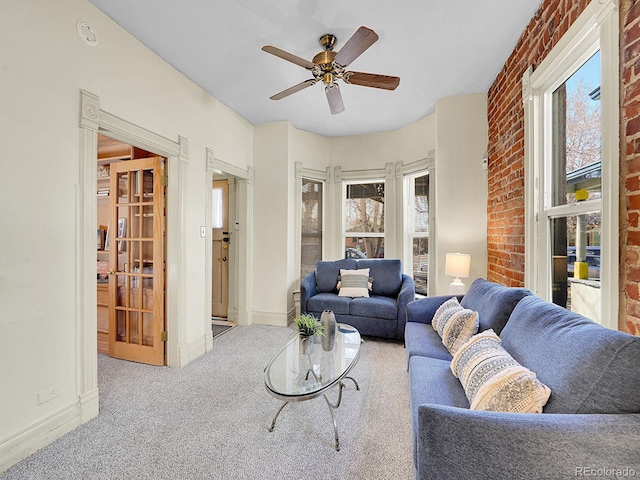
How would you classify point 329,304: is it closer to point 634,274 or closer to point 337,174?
point 337,174

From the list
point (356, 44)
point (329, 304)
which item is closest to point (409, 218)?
point (329, 304)

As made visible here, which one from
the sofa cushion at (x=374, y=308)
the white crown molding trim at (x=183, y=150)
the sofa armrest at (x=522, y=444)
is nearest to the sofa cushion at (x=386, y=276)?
the sofa cushion at (x=374, y=308)

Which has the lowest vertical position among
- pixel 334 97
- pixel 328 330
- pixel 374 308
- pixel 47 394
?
pixel 47 394

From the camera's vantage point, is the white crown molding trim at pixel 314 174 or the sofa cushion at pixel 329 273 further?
the white crown molding trim at pixel 314 174

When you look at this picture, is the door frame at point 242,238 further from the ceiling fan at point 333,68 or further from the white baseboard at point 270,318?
the ceiling fan at point 333,68

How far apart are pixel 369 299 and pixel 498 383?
2.47 metres

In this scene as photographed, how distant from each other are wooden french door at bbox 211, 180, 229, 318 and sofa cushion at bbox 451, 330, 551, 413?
3.55 meters

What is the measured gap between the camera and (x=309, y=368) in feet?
6.40

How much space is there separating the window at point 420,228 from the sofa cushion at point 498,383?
285 cm

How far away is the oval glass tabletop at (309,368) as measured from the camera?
5.41 ft

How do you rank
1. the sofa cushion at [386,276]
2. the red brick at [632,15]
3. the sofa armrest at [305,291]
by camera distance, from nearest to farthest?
the red brick at [632,15]
the sofa armrest at [305,291]
the sofa cushion at [386,276]

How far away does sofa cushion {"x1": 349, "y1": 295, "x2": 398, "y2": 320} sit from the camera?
3.45 meters

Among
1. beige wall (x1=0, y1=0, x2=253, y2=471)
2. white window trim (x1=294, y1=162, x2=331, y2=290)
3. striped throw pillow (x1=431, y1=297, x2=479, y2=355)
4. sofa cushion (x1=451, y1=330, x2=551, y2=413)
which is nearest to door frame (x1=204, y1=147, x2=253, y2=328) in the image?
white window trim (x1=294, y1=162, x2=331, y2=290)

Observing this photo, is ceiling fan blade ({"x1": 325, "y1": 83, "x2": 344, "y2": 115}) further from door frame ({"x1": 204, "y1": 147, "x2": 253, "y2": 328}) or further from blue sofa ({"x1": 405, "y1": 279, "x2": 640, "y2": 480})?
blue sofa ({"x1": 405, "y1": 279, "x2": 640, "y2": 480})
